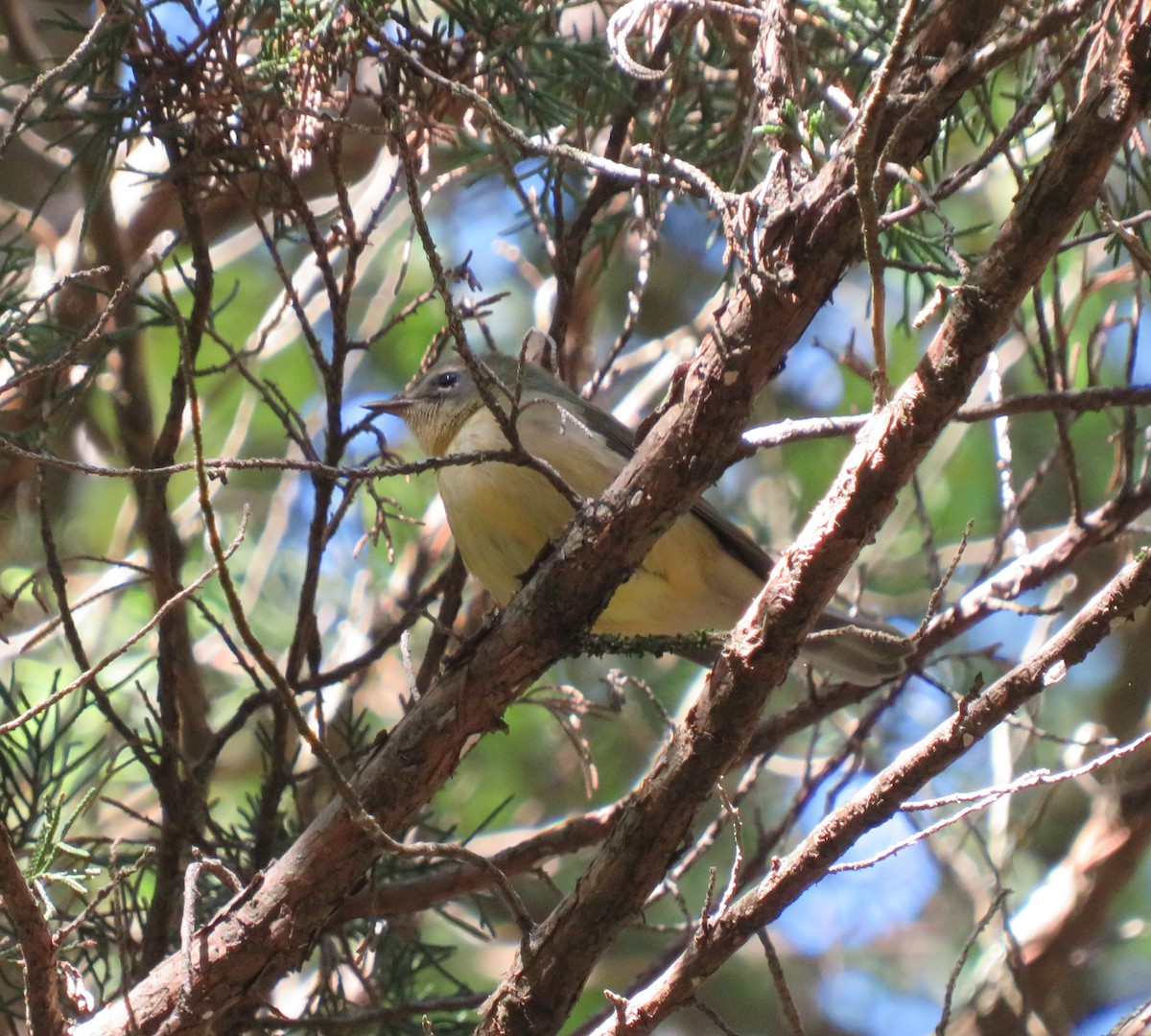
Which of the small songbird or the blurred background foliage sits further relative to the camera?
the small songbird

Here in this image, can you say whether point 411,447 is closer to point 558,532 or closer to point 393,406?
point 393,406

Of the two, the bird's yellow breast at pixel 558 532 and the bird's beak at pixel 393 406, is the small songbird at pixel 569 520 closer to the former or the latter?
the bird's yellow breast at pixel 558 532

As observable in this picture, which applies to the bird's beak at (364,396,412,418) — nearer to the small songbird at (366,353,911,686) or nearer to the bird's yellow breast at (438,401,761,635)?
the small songbird at (366,353,911,686)

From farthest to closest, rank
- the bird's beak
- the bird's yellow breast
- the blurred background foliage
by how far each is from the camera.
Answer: the bird's beak → the bird's yellow breast → the blurred background foliage

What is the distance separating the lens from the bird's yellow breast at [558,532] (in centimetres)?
373

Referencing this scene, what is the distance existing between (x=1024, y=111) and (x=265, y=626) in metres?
4.85

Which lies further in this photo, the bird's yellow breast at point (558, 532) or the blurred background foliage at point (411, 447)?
the bird's yellow breast at point (558, 532)

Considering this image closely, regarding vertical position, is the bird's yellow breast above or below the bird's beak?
below

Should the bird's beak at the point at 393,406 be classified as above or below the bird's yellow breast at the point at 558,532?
above

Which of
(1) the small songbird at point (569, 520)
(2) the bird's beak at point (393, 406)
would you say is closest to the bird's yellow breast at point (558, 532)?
(1) the small songbird at point (569, 520)

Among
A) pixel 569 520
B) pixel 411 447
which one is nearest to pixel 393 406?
pixel 569 520

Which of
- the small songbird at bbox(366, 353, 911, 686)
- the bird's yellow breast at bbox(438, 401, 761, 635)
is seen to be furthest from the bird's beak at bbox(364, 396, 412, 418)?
the bird's yellow breast at bbox(438, 401, 761, 635)

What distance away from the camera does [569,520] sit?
12.4 feet

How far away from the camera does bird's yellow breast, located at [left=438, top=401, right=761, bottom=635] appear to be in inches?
147
